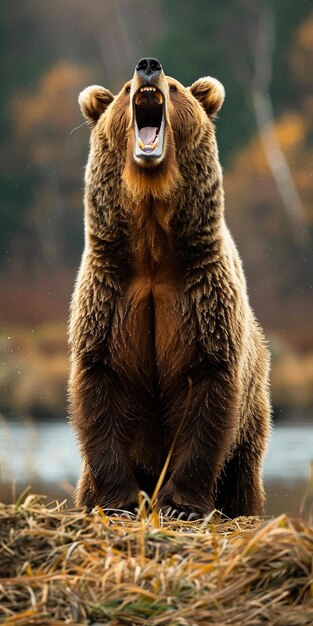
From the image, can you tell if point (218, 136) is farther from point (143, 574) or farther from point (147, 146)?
point (143, 574)

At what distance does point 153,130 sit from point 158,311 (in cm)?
89

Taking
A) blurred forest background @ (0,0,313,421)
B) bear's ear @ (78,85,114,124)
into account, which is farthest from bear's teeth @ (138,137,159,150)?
blurred forest background @ (0,0,313,421)

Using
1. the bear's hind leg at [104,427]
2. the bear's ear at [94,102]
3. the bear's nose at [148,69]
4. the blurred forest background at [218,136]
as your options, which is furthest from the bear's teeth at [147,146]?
the blurred forest background at [218,136]

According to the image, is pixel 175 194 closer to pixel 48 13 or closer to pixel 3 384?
pixel 3 384

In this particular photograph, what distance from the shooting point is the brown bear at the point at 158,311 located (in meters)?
6.10

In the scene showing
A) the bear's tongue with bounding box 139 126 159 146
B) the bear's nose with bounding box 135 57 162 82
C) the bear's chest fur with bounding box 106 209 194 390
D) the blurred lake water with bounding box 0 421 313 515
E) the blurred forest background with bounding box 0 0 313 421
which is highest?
the blurred forest background with bounding box 0 0 313 421

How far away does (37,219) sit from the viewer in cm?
3534

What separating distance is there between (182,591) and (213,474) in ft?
8.61

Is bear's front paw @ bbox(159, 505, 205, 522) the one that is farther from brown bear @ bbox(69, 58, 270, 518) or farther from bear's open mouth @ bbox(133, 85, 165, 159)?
bear's open mouth @ bbox(133, 85, 165, 159)

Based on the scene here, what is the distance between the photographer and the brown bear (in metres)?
6.10

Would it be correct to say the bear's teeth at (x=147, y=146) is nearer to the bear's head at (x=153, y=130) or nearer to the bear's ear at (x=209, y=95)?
the bear's head at (x=153, y=130)

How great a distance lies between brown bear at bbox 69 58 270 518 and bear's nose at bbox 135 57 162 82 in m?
0.14

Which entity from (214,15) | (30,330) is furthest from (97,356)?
(214,15)

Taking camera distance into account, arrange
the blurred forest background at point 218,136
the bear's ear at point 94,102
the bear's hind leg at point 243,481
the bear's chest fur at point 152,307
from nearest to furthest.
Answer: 1. the bear's chest fur at point 152,307
2. the bear's ear at point 94,102
3. the bear's hind leg at point 243,481
4. the blurred forest background at point 218,136
